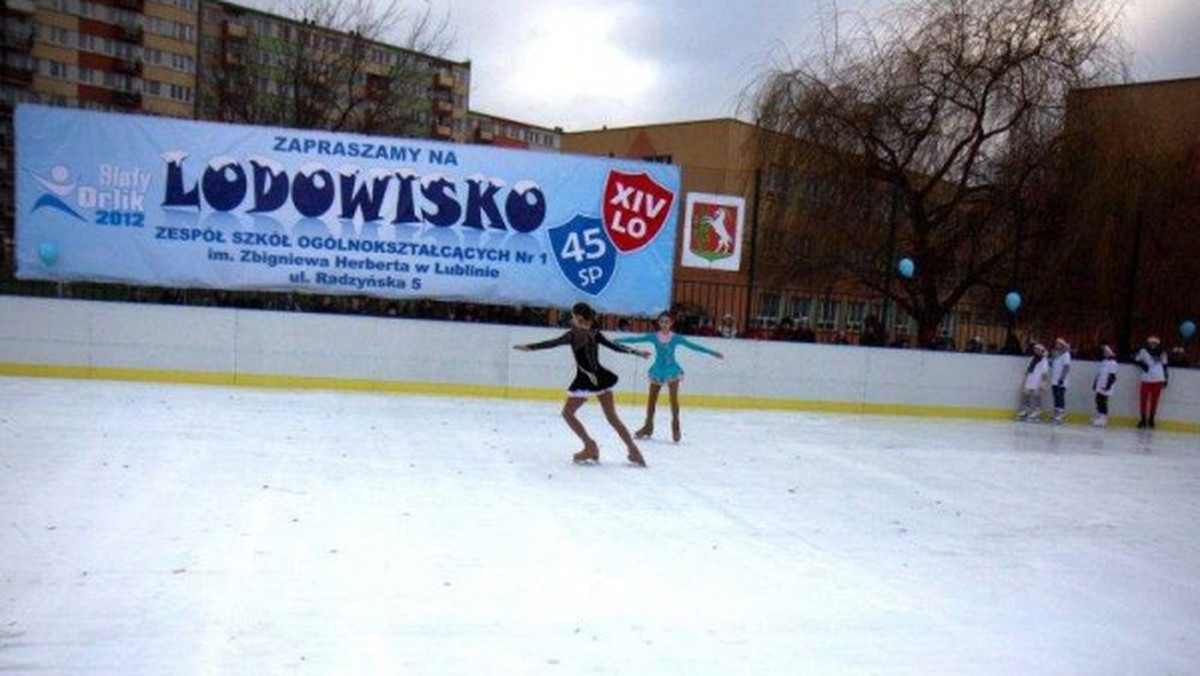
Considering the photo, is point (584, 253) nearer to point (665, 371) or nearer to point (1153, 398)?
point (665, 371)

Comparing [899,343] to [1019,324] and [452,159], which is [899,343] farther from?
[452,159]

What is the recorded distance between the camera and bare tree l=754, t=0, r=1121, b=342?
18.5 meters

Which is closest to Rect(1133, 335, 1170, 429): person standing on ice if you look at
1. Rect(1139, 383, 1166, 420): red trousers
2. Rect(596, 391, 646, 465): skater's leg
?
Rect(1139, 383, 1166, 420): red trousers

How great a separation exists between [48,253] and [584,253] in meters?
7.43

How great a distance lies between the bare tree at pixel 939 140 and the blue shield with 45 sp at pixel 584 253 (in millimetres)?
6195

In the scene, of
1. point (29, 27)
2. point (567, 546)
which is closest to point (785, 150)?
point (567, 546)

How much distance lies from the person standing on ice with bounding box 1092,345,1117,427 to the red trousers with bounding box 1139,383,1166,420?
581mm

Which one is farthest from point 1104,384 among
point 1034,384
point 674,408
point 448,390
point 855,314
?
point 448,390

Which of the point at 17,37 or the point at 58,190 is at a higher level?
the point at 17,37

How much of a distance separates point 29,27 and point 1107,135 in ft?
184

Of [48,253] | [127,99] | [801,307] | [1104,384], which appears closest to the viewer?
[48,253]

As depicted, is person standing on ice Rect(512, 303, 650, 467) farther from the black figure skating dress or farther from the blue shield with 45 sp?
the blue shield with 45 sp

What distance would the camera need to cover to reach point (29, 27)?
51.8 metres

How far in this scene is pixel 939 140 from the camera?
61.7 feet
